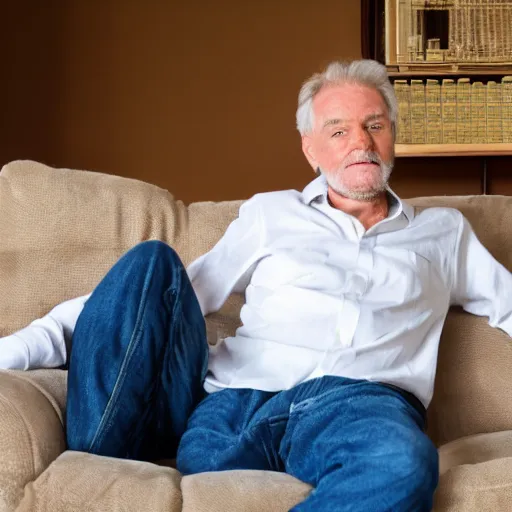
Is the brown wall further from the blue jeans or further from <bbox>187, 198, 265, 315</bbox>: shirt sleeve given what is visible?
Result: the blue jeans

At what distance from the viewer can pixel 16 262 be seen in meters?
1.79

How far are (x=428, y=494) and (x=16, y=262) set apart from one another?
102 cm

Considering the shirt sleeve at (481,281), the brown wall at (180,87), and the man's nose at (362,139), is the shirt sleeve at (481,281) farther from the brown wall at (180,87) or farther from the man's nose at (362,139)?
the brown wall at (180,87)

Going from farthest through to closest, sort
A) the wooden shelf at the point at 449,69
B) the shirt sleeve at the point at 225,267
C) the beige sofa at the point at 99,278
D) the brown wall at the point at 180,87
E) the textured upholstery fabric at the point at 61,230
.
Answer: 1. the brown wall at the point at 180,87
2. the wooden shelf at the point at 449,69
3. the textured upholstery fabric at the point at 61,230
4. the shirt sleeve at the point at 225,267
5. the beige sofa at the point at 99,278

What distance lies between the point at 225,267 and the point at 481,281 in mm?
505

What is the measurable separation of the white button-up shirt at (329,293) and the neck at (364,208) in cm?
3

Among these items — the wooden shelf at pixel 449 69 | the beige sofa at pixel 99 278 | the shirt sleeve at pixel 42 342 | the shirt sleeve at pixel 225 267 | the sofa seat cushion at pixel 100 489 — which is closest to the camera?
the sofa seat cushion at pixel 100 489

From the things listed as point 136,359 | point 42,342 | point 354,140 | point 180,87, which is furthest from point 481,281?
point 180,87

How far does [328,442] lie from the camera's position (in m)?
1.27

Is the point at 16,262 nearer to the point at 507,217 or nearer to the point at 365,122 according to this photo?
the point at 365,122

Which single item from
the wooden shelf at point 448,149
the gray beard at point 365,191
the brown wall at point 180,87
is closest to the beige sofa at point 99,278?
the gray beard at point 365,191

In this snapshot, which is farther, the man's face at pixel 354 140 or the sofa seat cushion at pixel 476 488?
the man's face at pixel 354 140

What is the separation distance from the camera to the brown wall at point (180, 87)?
3336 mm

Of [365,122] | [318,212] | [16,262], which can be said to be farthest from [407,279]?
[16,262]
